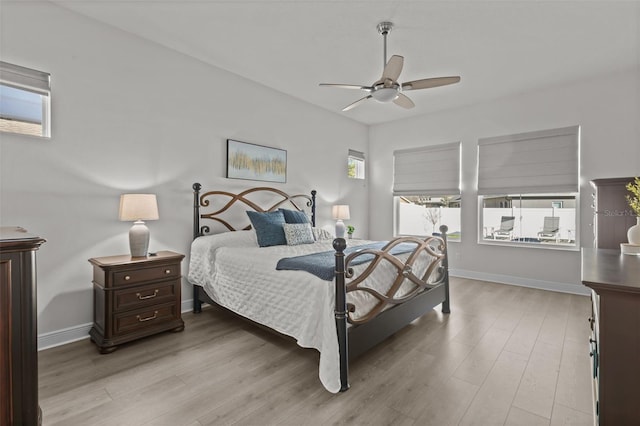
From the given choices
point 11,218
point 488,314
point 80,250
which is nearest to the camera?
point 11,218

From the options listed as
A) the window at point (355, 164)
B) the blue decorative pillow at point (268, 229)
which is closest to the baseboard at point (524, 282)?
the window at point (355, 164)

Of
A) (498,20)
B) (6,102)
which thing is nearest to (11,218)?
(6,102)

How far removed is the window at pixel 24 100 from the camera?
2.47 meters

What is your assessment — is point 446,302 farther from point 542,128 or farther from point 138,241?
point 138,241

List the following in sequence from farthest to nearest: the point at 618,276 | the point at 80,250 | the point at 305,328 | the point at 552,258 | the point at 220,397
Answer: the point at 552,258
the point at 80,250
the point at 305,328
the point at 220,397
the point at 618,276

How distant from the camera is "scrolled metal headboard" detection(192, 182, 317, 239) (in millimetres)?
3596

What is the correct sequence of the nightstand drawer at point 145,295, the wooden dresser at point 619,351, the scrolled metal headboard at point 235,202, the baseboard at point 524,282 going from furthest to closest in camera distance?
the baseboard at point 524,282
the scrolled metal headboard at point 235,202
the nightstand drawer at point 145,295
the wooden dresser at point 619,351

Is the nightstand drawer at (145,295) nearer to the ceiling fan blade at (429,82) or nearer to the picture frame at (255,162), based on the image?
the picture frame at (255,162)

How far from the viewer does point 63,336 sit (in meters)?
2.69

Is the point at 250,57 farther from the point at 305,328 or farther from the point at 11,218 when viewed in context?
the point at 305,328

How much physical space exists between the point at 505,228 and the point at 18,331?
5604mm

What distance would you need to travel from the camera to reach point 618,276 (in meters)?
1.25

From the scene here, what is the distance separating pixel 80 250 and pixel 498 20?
4.37m

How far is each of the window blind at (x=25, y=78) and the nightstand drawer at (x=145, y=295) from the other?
1845 millimetres
